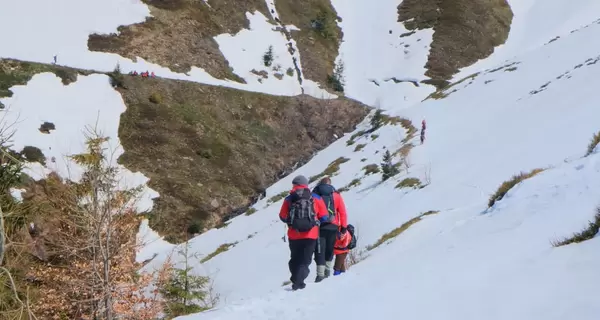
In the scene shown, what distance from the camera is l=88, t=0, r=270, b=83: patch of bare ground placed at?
5247cm

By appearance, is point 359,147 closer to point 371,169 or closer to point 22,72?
point 371,169

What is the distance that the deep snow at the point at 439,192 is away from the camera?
18.4 feet

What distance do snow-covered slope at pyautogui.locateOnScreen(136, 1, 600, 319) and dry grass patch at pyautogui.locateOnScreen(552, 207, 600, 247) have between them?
20 cm

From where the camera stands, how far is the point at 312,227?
27.4 feet

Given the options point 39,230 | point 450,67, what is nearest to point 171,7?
point 450,67

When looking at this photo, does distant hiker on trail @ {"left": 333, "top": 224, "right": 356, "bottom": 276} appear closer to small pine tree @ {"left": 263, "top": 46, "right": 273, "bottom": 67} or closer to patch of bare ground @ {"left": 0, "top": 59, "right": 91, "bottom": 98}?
patch of bare ground @ {"left": 0, "top": 59, "right": 91, "bottom": 98}

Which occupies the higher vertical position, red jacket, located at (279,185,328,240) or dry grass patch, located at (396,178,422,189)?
red jacket, located at (279,185,328,240)

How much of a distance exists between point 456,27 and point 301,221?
76.9m

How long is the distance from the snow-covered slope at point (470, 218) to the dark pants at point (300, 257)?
0.92 ft

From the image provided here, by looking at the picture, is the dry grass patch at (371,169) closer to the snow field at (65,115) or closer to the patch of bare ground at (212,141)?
the patch of bare ground at (212,141)

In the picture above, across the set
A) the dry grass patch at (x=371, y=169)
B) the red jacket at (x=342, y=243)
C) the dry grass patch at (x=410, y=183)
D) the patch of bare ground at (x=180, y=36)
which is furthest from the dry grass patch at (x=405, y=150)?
the patch of bare ground at (x=180, y=36)

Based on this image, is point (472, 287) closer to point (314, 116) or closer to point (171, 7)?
point (314, 116)

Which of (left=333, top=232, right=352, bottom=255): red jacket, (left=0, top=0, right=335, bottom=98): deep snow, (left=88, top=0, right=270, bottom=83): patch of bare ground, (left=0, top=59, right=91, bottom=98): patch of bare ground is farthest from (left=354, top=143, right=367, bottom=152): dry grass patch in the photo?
(left=333, top=232, right=352, bottom=255): red jacket

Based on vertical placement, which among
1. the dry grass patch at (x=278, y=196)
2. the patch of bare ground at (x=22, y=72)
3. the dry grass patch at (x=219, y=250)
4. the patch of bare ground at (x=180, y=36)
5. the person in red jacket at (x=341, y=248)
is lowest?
the dry grass patch at (x=219, y=250)
